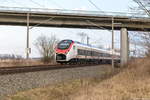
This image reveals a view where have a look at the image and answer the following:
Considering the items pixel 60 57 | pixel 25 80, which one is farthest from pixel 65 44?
pixel 25 80

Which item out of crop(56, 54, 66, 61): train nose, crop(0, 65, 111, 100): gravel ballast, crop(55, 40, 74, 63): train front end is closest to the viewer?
crop(0, 65, 111, 100): gravel ballast

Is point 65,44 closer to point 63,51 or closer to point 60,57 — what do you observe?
point 63,51

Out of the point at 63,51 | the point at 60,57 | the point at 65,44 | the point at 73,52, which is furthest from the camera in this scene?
the point at 73,52

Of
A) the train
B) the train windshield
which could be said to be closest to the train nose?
the train

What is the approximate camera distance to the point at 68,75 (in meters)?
22.9

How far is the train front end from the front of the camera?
39.8 meters

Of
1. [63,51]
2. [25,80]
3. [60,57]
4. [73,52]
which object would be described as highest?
[63,51]

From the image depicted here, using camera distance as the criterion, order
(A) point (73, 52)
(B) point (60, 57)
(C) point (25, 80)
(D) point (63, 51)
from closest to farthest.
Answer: (C) point (25, 80), (D) point (63, 51), (B) point (60, 57), (A) point (73, 52)

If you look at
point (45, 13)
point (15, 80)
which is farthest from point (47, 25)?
point (15, 80)

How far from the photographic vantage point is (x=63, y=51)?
40000 mm

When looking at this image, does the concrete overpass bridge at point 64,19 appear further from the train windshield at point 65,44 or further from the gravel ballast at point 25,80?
the gravel ballast at point 25,80

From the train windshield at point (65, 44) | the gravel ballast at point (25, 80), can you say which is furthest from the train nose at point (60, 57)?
the gravel ballast at point (25, 80)

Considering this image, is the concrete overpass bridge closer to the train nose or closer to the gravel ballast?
the train nose

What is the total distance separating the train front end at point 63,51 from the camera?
131ft
